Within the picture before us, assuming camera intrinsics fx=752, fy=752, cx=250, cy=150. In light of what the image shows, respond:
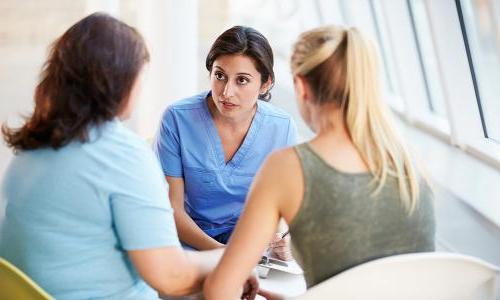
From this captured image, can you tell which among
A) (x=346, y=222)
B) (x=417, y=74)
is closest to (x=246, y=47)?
(x=346, y=222)

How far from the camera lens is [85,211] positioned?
151 cm

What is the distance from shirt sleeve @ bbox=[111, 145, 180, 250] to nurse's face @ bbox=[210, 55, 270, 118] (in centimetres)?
79

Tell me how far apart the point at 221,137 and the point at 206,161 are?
95 millimetres

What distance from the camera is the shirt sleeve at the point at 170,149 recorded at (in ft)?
7.70

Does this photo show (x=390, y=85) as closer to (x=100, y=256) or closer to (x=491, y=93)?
(x=491, y=93)

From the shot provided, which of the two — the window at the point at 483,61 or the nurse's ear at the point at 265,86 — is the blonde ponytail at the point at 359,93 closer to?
the nurse's ear at the point at 265,86

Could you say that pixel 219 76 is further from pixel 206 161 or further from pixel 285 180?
pixel 285 180

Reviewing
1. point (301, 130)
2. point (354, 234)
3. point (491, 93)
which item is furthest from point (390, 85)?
point (354, 234)

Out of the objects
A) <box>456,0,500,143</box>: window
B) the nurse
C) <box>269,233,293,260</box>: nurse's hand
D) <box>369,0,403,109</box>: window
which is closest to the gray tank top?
<box>269,233,293,260</box>: nurse's hand

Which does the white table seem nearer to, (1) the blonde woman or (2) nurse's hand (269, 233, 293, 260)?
(2) nurse's hand (269, 233, 293, 260)

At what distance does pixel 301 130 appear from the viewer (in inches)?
206

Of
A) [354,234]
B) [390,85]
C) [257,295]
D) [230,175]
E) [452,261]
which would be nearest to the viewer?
[452,261]

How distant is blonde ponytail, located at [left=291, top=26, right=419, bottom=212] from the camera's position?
150 centimetres

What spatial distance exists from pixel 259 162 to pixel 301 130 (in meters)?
2.85
